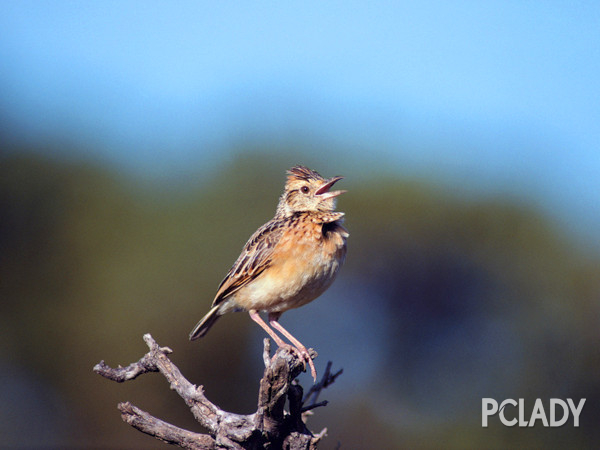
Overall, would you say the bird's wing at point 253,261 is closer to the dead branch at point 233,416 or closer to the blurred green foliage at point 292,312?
the dead branch at point 233,416

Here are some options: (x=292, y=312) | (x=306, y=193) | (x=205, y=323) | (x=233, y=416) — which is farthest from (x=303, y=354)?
(x=292, y=312)

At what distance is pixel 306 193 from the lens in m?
8.97

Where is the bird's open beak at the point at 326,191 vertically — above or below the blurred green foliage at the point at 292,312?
below

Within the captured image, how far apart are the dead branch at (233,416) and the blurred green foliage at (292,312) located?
1357 centimetres

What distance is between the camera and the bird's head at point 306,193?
8.77 m

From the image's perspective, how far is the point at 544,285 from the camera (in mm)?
27422

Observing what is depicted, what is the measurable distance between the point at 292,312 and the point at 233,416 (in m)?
16.6

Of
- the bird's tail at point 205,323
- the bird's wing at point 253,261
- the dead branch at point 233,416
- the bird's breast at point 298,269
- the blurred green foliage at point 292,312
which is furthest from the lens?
the blurred green foliage at point 292,312

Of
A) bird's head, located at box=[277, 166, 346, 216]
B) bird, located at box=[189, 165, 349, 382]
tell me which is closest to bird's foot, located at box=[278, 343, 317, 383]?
bird, located at box=[189, 165, 349, 382]

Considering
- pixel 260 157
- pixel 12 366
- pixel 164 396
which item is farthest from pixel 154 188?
pixel 164 396

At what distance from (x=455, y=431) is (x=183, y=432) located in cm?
Result: 1805

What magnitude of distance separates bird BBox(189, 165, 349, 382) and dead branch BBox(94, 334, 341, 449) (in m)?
1.07

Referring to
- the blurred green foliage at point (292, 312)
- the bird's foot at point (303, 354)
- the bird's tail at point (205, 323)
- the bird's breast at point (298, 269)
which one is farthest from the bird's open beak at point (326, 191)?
the blurred green foliage at point (292, 312)

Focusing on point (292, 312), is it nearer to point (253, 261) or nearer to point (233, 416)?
point (253, 261)
